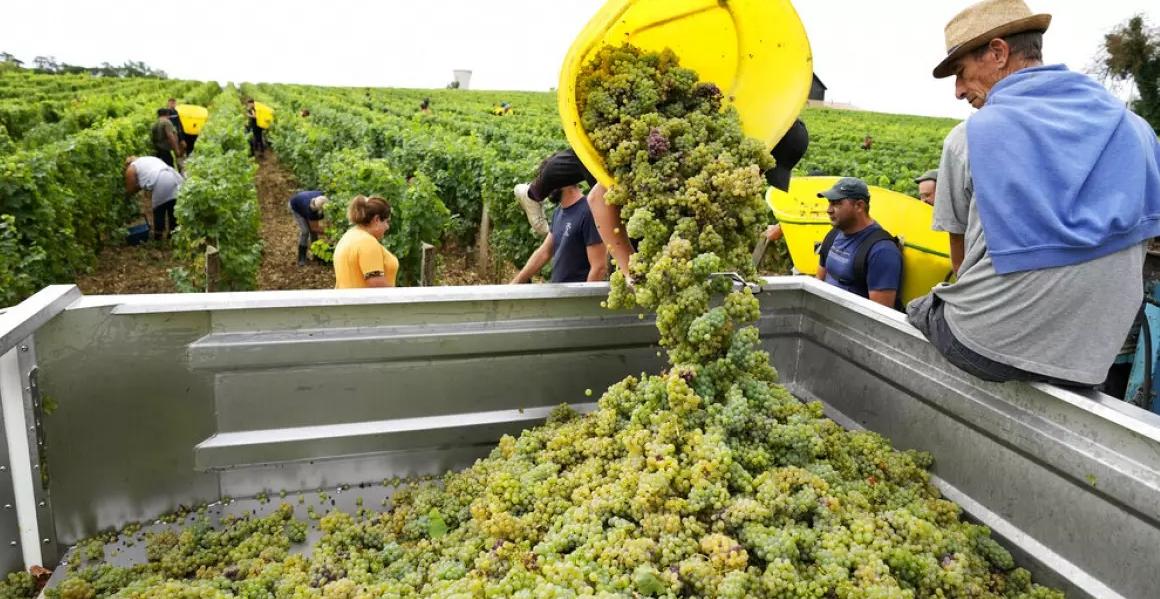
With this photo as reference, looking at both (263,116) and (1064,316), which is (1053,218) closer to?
(1064,316)

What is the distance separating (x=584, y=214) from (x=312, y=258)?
6626mm

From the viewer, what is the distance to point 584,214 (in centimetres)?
394

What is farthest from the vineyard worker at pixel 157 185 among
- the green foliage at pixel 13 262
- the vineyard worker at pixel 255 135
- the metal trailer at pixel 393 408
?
the vineyard worker at pixel 255 135

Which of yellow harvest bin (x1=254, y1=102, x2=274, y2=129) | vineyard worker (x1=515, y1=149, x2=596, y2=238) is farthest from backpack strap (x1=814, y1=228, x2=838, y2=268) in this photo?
yellow harvest bin (x1=254, y1=102, x2=274, y2=129)

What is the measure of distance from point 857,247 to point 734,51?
135 cm

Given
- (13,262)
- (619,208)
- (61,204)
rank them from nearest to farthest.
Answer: (619,208)
(13,262)
(61,204)

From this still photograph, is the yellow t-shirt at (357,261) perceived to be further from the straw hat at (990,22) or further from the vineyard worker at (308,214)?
the vineyard worker at (308,214)

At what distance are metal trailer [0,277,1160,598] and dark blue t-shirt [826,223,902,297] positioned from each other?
0.95 meters

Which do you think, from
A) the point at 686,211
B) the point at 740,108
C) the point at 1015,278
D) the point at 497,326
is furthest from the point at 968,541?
the point at 740,108

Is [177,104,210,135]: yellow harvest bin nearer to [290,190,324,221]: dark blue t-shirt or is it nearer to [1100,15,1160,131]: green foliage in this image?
[290,190,324,221]: dark blue t-shirt

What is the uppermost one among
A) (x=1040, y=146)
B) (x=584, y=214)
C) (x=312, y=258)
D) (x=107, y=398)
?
(x=1040, y=146)

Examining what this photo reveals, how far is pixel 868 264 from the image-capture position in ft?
12.0

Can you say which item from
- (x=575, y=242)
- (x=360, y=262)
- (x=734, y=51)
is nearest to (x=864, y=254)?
(x=734, y=51)

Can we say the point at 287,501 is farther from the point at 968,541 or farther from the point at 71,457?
the point at 968,541
